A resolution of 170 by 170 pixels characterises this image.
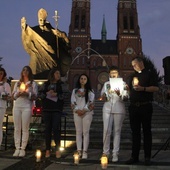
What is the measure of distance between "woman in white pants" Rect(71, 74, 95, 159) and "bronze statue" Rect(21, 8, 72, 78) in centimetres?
377

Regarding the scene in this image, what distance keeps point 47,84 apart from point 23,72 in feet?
2.07

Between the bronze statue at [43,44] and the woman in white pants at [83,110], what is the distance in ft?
12.4

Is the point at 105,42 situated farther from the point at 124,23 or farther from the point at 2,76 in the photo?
the point at 2,76

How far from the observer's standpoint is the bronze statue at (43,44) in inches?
361

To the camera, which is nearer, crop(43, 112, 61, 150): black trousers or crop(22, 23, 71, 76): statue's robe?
crop(43, 112, 61, 150): black trousers

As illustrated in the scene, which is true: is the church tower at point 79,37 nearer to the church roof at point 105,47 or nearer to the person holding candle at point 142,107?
the church roof at point 105,47

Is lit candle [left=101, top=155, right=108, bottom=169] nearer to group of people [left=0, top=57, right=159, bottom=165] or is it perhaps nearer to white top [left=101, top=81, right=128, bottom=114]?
group of people [left=0, top=57, right=159, bottom=165]

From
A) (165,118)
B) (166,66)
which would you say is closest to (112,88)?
(166,66)

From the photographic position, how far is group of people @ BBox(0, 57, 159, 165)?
5.22 m

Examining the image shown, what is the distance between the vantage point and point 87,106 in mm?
5617

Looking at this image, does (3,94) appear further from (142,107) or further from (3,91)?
(142,107)

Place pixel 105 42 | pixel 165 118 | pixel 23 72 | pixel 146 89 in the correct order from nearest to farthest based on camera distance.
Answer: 1. pixel 146 89
2. pixel 23 72
3. pixel 165 118
4. pixel 105 42

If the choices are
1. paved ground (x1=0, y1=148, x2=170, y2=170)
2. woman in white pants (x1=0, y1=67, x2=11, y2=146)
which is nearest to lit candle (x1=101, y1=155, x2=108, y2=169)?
paved ground (x1=0, y1=148, x2=170, y2=170)

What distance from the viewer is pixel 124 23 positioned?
75.4 m
